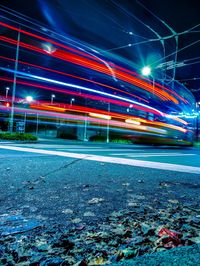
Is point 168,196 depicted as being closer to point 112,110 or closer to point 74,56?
point 74,56

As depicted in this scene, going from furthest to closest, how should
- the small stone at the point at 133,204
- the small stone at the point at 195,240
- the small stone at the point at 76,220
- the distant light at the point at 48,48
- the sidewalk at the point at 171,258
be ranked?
the distant light at the point at 48,48
the small stone at the point at 133,204
the small stone at the point at 76,220
the small stone at the point at 195,240
the sidewalk at the point at 171,258

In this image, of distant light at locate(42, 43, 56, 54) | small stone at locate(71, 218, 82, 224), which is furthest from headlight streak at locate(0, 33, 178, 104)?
small stone at locate(71, 218, 82, 224)

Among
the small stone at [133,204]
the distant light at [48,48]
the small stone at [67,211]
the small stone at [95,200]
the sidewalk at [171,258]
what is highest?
the distant light at [48,48]

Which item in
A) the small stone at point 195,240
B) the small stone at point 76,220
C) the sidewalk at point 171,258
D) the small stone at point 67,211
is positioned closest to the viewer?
the sidewalk at point 171,258

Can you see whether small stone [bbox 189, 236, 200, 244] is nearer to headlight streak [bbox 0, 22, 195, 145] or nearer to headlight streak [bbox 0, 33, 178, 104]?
headlight streak [bbox 0, 22, 195, 145]

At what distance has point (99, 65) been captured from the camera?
58.0 ft

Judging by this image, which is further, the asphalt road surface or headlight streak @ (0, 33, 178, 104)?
headlight streak @ (0, 33, 178, 104)

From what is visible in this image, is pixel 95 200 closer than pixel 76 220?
No

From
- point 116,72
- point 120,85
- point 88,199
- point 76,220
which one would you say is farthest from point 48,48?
point 76,220

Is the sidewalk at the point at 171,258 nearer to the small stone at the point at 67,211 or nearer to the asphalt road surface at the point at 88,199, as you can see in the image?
the asphalt road surface at the point at 88,199

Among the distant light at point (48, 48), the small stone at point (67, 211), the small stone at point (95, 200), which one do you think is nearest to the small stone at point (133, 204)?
the small stone at point (95, 200)

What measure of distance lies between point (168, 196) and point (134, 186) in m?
0.70

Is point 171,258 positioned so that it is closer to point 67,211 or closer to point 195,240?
point 195,240

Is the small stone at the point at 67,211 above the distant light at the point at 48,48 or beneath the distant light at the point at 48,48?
beneath
